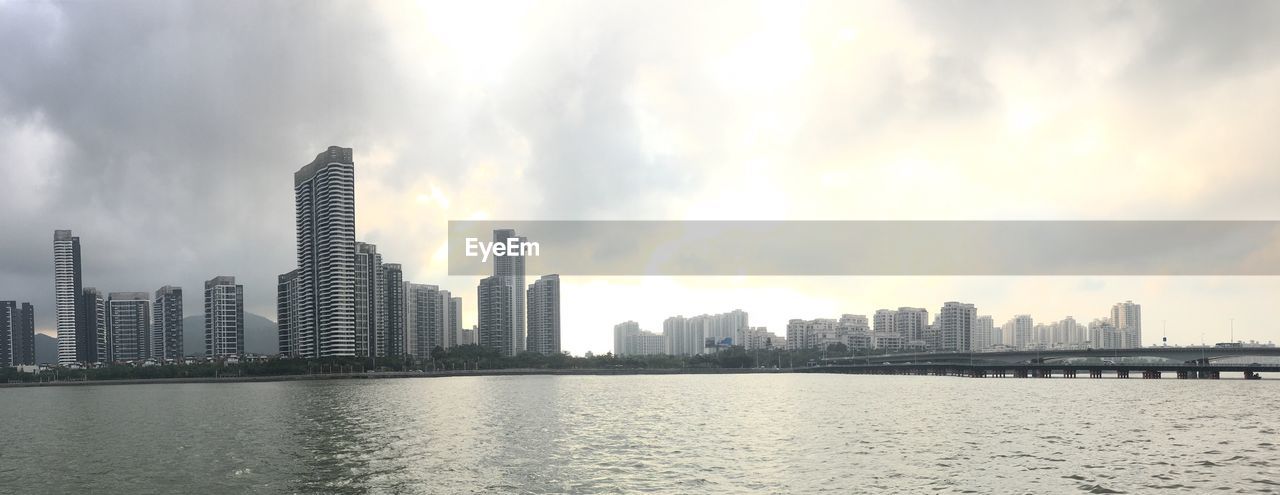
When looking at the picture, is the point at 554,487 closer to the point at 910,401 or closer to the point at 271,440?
the point at 271,440

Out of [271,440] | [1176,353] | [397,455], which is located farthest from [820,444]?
[1176,353]

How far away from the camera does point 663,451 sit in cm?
4003

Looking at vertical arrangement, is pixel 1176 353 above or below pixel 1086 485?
below

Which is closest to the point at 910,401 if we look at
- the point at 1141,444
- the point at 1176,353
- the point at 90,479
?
the point at 1141,444

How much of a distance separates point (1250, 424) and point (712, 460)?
40046mm

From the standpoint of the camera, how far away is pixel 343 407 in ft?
263

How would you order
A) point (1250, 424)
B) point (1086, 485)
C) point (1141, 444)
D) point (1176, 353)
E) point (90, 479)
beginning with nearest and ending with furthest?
1. point (1086, 485)
2. point (90, 479)
3. point (1141, 444)
4. point (1250, 424)
5. point (1176, 353)

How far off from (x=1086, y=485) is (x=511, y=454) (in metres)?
24.8

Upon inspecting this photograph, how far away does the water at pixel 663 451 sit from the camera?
31.3 metres

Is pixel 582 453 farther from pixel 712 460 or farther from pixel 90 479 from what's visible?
pixel 90 479

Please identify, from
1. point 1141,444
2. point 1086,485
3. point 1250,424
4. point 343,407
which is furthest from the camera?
point 343,407

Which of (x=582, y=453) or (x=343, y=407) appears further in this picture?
(x=343, y=407)

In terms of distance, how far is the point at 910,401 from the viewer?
82.4 m

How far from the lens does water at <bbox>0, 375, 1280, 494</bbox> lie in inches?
1231
